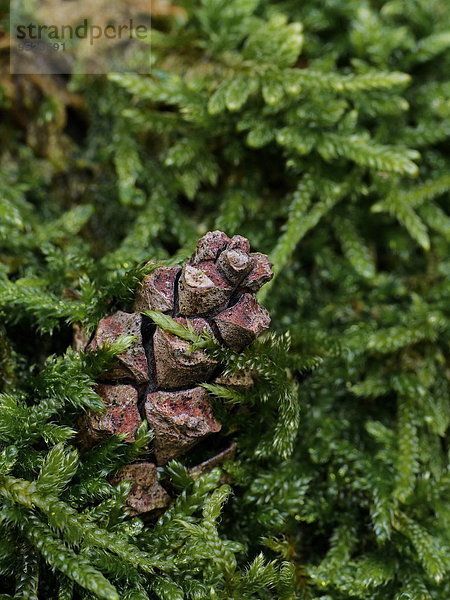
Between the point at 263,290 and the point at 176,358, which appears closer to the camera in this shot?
the point at 176,358

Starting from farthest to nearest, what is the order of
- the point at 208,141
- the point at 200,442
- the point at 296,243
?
the point at 208,141, the point at 296,243, the point at 200,442

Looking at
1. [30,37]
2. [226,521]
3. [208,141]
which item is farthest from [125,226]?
[226,521]

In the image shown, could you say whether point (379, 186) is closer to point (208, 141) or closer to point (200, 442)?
point (208, 141)

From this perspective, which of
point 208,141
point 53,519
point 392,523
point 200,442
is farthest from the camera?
point 208,141
